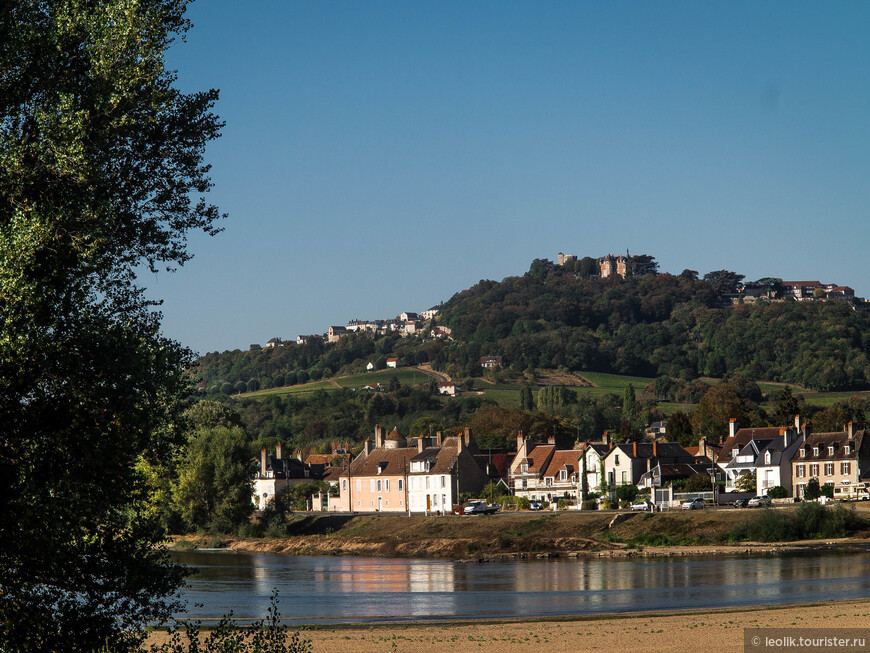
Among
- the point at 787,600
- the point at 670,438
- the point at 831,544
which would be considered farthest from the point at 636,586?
the point at 670,438

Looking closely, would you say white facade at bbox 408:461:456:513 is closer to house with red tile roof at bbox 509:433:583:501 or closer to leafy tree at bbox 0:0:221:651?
house with red tile roof at bbox 509:433:583:501

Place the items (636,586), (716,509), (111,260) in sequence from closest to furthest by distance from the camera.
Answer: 1. (111,260)
2. (636,586)
3. (716,509)

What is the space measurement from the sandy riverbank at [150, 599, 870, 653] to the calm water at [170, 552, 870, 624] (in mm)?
3170

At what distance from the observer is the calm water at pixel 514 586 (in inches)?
1419

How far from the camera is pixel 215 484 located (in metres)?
78.4

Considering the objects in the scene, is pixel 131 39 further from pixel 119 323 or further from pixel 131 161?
pixel 119 323

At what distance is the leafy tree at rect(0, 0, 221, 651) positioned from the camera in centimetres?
1250

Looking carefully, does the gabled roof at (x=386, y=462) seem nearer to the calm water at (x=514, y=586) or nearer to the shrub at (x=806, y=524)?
the calm water at (x=514, y=586)

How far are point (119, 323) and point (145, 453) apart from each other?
1905 mm

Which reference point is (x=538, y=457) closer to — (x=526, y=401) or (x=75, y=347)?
(x=526, y=401)

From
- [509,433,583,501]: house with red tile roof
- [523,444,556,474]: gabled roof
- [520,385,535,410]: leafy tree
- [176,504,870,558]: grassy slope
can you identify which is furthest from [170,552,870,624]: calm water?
[520,385,535,410]: leafy tree

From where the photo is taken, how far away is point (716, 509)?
6894cm

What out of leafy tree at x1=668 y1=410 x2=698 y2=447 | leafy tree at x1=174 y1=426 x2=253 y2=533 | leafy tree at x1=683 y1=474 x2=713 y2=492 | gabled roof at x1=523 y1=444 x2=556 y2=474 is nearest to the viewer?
leafy tree at x1=174 y1=426 x2=253 y2=533

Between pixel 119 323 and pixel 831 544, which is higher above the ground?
pixel 119 323
